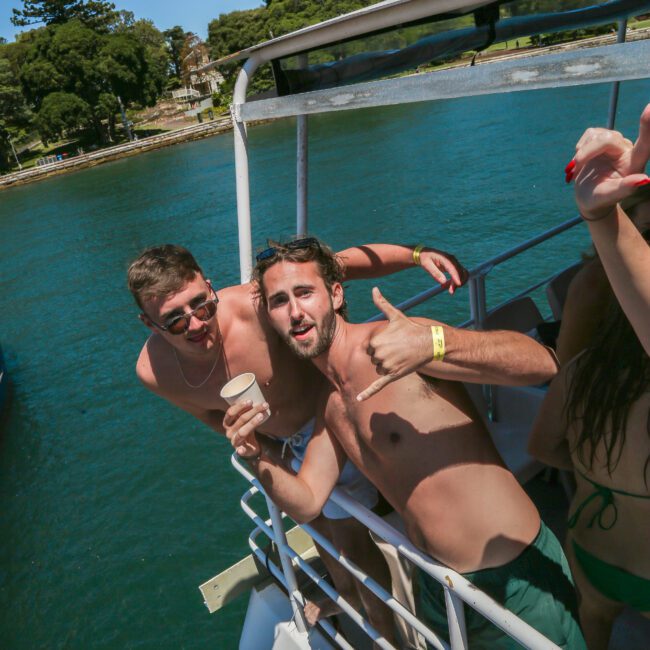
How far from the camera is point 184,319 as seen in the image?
257 cm

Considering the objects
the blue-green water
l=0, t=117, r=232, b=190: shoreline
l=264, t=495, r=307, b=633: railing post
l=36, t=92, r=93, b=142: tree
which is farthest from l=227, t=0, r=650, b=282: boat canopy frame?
l=36, t=92, r=93, b=142: tree

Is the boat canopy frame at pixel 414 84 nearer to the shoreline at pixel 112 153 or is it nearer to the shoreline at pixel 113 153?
the shoreline at pixel 113 153

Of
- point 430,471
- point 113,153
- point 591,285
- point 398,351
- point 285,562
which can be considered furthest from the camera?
point 113,153

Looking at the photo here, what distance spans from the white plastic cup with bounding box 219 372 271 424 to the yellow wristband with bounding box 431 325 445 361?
1.86ft

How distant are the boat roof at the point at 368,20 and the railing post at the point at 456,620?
5.44ft

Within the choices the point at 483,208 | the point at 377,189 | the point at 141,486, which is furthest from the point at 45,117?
the point at 141,486

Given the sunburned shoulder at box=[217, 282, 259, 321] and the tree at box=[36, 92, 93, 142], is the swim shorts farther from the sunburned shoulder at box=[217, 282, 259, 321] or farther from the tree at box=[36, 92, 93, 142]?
the tree at box=[36, 92, 93, 142]

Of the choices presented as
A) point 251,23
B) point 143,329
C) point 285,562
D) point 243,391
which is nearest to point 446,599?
point 243,391

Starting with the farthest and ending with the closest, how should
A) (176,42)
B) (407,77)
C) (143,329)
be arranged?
(176,42) → (143,329) → (407,77)

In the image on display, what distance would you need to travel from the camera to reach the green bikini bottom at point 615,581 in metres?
1.80

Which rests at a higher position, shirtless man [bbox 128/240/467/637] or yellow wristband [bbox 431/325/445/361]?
yellow wristband [bbox 431/325/445/361]

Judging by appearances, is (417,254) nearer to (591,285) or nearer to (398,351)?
(591,285)

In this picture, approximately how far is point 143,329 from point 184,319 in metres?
12.9

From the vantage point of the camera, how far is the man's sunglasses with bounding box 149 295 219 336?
8.43 feet
